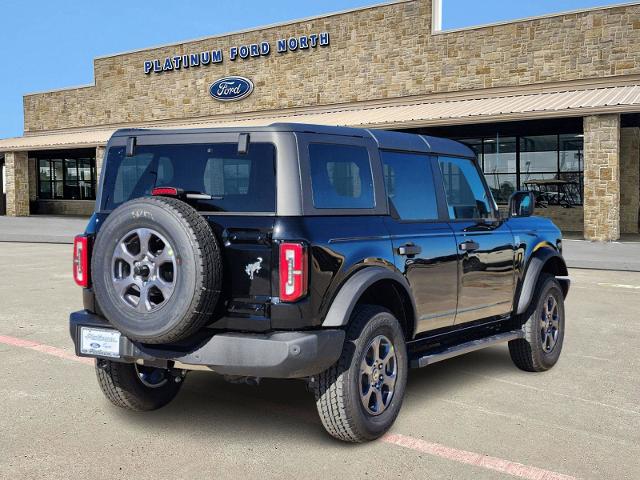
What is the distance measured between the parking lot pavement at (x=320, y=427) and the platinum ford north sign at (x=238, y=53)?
945 inches

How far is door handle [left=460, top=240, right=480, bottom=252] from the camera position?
545 cm

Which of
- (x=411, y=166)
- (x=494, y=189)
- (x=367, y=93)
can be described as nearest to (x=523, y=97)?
(x=494, y=189)

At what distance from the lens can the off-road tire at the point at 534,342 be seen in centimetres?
619

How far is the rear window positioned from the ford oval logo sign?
27307mm

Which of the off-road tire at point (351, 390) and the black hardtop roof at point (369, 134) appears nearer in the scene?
the off-road tire at point (351, 390)

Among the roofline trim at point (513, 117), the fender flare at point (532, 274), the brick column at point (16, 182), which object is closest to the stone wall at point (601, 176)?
the roofline trim at point (513, 117)

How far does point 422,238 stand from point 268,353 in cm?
155

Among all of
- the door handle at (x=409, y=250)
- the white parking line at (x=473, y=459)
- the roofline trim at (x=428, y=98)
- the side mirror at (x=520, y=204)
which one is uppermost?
the roofline trim at (x=428, y=98)

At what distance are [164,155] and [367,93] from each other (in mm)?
24210

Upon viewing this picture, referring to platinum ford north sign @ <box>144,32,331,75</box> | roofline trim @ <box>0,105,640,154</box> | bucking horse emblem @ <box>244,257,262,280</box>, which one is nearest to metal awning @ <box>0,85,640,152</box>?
roofline trim @ <box>0,105,640,154</box>

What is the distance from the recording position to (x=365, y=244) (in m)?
4.49

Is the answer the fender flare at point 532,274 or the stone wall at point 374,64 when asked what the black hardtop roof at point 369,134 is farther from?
the stone wall at point 374,64

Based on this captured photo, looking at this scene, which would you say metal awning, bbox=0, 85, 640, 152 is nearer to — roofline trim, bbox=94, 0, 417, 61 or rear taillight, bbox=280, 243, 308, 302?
roofline trim, bbox=94, 0, 417, 61

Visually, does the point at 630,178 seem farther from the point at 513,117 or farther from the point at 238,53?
the point at 238,53
